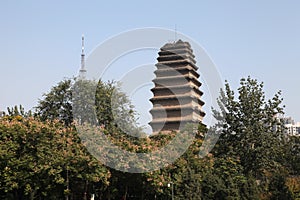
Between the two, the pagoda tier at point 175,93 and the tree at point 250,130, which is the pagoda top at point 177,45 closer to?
the pagoda tier at point 175,93

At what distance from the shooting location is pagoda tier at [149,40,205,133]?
5731 centimetres

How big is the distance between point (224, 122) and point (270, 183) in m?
8.39

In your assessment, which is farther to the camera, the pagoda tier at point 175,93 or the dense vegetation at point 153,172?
the pagoda tier at point 175,93

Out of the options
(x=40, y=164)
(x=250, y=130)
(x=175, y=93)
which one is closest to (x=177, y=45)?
(x=175, y=93)

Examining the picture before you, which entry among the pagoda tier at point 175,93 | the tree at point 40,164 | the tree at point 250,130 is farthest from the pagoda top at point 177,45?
the tree at point 40,164

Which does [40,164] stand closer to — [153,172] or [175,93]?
[153,172]

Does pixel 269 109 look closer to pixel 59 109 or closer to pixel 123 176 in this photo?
pixel 123 176

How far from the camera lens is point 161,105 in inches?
2323

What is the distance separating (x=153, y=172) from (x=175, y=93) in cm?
3360

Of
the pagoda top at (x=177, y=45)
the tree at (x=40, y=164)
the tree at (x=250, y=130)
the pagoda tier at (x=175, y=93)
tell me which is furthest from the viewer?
the pagoda top at (x=177, y=45)

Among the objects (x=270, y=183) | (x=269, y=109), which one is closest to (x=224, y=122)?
(x=269, y=109)

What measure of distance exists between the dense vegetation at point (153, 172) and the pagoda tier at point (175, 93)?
19109 millimetres

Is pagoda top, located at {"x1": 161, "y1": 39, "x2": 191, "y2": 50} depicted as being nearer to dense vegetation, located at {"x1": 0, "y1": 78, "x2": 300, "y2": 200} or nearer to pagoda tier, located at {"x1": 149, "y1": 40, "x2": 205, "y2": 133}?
pagoda tier, located at {"x1": 149, "y1": 40, "x2": 205, "y2": 133}

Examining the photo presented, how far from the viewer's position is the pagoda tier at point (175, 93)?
57312 millimetres
